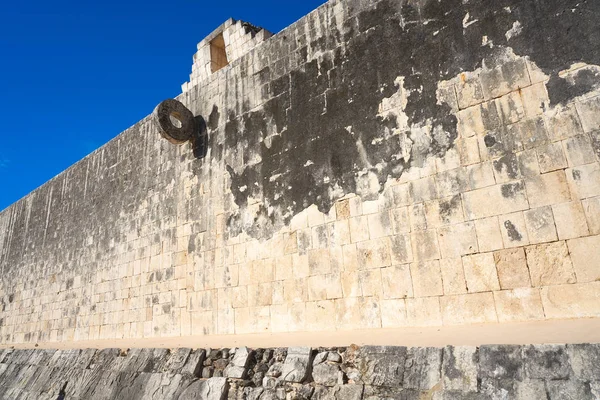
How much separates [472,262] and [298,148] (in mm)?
2783

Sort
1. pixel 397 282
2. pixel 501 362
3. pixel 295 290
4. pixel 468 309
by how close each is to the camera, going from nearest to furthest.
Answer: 1. pixel 501 362
2. pixel 468 309
3. pixel 397 282
4. pixel 295 290

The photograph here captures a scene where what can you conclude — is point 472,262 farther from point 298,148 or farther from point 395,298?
point 298,148

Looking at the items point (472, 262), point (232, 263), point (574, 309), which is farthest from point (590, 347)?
point (232, 263)

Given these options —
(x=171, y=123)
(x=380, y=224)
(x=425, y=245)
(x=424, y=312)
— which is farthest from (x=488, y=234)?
(x=171, y=123)

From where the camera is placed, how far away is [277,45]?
669 centimetres

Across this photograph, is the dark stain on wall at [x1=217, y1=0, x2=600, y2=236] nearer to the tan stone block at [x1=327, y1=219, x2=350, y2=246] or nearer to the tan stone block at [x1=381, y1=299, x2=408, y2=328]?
the tan stone block at [x1=327, y1=219, x2=350, y2=246]

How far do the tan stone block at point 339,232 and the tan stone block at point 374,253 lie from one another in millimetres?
205

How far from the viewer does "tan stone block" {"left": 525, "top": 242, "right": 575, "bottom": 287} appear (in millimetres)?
3809

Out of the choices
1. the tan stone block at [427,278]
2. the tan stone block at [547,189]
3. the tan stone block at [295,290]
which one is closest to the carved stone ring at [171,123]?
the tan stone block at [295,290]

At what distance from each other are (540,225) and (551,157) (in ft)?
2.07

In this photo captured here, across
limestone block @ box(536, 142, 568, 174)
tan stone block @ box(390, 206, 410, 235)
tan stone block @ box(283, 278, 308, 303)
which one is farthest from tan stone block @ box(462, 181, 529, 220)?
Result: tan stone block @ box(283, 278, 308, 303)

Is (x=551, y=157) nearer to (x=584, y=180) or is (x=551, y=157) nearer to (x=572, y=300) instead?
(x=584, y=180)

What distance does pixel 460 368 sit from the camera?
3.18 m

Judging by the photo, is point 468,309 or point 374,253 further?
point 374,253
